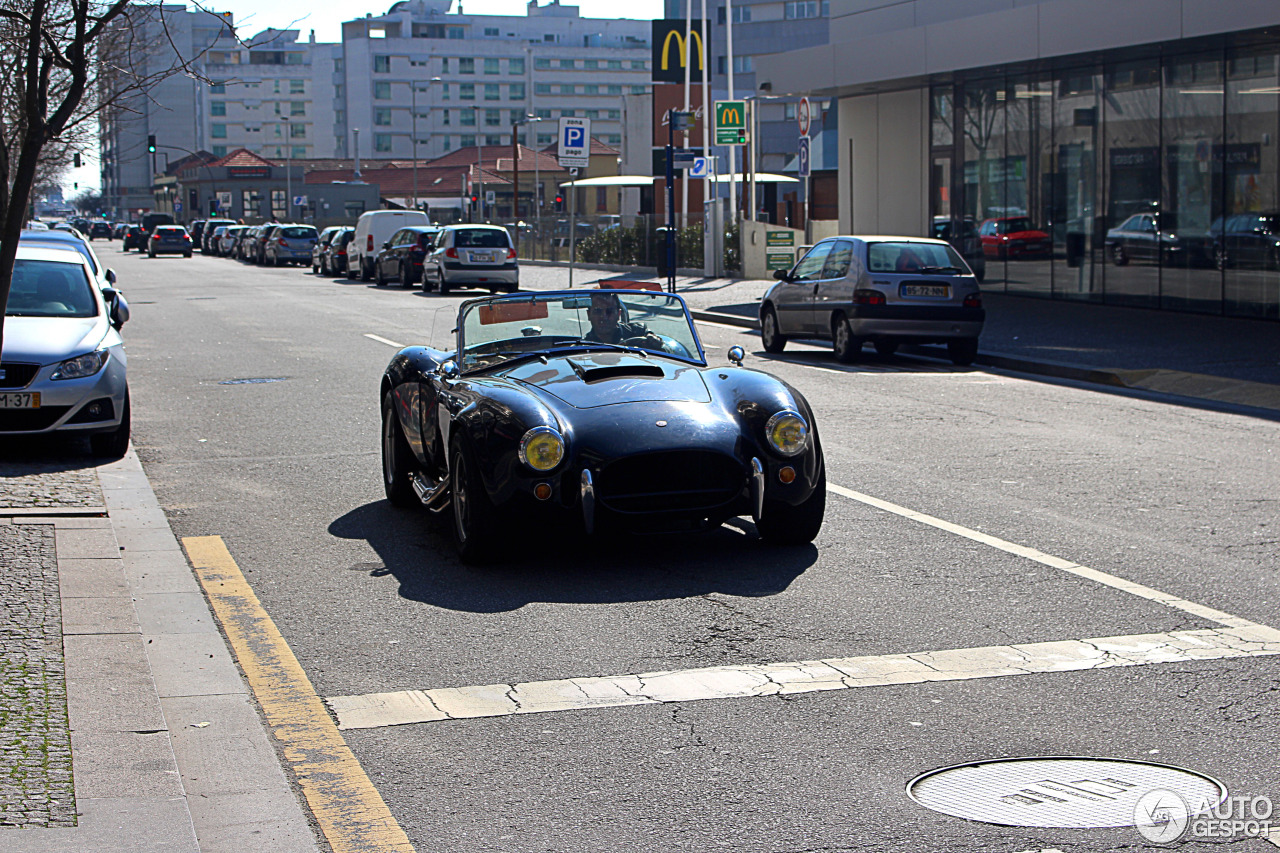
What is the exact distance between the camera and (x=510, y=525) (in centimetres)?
677

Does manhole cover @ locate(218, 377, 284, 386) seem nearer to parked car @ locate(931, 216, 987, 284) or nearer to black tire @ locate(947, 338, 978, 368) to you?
black tire @ locate(947, 338, 978, 368)

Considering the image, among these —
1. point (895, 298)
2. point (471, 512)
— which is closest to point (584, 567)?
point (471, 512)

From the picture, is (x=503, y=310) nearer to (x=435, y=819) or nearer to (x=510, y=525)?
(x=510, y=525)

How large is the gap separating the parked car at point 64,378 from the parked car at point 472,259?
22.2 m

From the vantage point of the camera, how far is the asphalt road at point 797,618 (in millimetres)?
4152

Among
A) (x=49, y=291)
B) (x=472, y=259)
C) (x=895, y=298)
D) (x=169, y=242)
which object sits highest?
(x=169, y=242)

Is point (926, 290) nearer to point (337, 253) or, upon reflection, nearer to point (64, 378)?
point (64, 378)

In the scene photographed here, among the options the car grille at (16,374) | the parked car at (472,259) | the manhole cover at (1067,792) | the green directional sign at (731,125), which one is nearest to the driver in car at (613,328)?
the manhole cover at (1067,792)

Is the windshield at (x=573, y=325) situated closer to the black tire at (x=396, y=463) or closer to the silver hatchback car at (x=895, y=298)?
the black tire at (x=396, y=463)

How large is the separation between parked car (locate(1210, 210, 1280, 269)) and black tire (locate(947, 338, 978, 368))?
6.08 m

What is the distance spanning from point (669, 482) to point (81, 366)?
18.8 feet

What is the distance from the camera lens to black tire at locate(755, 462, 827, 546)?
7.16m

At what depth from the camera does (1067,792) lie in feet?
13.6

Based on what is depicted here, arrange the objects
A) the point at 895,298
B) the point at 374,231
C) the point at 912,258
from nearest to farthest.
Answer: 1. the point at 895,298
2. the point at 912,258
3. the point at 374,231
